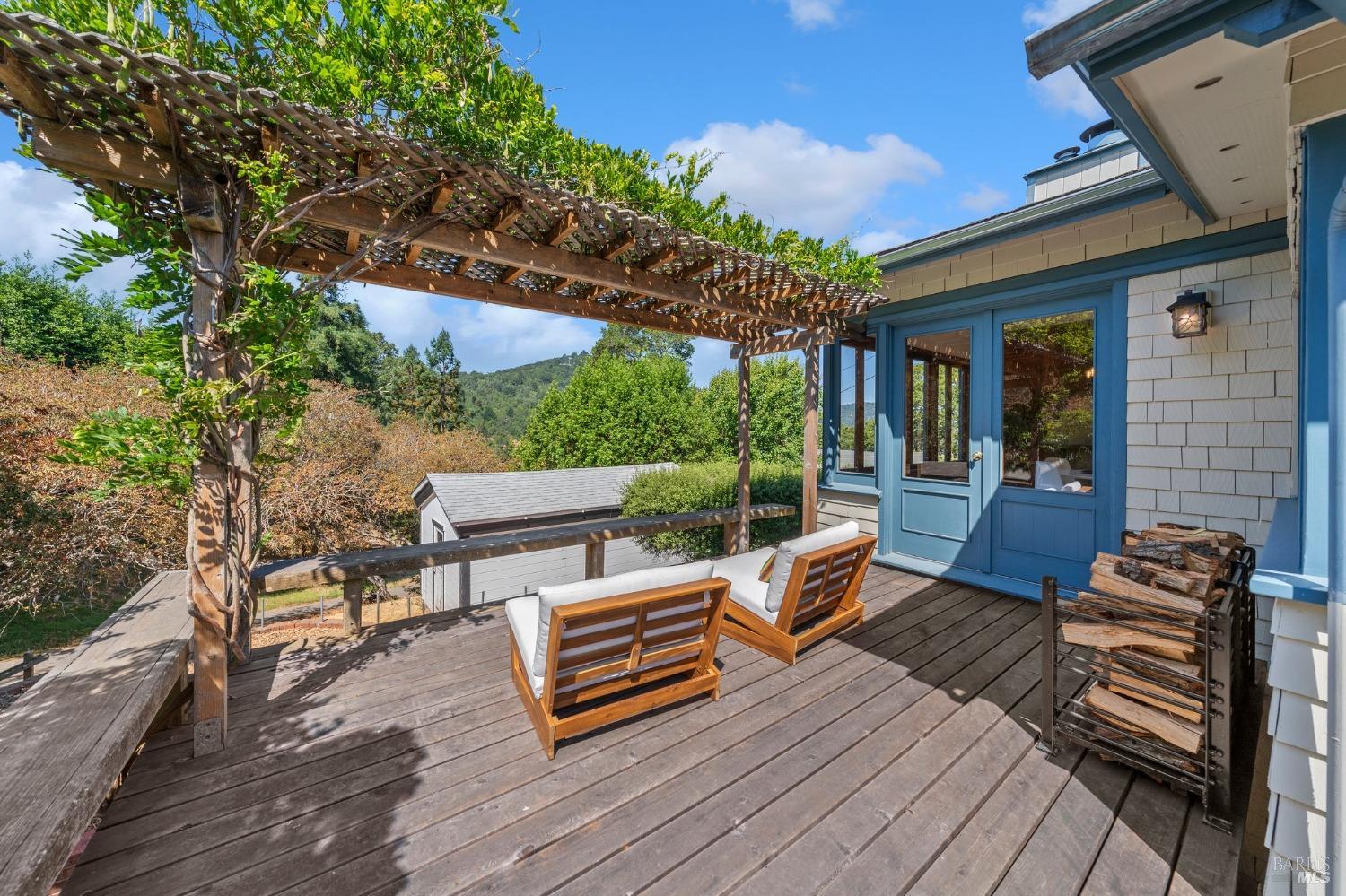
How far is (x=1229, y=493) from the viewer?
3.54 m

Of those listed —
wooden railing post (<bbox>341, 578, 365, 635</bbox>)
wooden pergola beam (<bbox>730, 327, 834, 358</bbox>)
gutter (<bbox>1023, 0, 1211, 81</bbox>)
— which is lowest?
wooden railing post (<bbox>341, 578, 365, 635</bbox>)

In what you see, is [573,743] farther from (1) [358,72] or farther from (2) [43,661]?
(2) [43,661]

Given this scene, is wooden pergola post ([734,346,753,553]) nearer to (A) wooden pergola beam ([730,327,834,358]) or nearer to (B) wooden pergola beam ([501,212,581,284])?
(A) wooden pergola beam ([730,327,834,358])

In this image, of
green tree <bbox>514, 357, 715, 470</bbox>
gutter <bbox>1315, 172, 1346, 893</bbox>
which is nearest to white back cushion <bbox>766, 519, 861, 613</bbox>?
gutter <bbox>1315, 172, 1346, 893</bbox>

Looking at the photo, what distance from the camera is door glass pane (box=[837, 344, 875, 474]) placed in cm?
578

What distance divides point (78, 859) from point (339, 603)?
10032 mm

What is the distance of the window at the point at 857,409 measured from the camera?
228 inches

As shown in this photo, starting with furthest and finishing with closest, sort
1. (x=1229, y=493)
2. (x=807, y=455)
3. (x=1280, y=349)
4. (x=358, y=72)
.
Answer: (x=807, y=455)
(x=1229, y=493)
(x=1280, y=349)
(x=358, y=72)

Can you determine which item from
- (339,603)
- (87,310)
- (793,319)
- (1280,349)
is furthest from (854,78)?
(87,310)

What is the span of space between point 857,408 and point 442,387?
86.9 feet

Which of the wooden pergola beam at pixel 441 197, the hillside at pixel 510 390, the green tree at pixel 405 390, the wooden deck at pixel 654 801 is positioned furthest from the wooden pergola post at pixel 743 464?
the hillside at pixel 510 390

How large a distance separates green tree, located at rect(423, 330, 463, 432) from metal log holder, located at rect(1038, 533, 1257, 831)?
26681 mm

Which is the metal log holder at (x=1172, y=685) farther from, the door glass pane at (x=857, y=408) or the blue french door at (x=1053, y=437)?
the door glass pane at (x=857, y=408)

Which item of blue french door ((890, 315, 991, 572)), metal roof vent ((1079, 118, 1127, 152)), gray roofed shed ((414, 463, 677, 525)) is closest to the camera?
blue french door ((890, 315, 991, 572))
